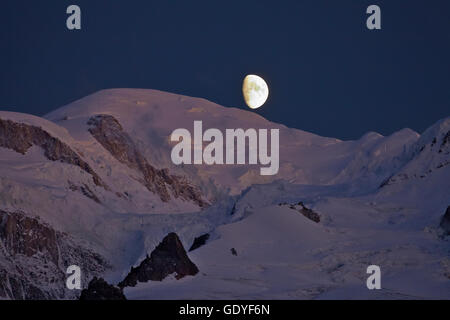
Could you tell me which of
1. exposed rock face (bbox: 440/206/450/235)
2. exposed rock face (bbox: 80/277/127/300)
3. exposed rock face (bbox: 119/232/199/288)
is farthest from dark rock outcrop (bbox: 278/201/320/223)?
exposed rock face (bbox: 80/277/127/300)

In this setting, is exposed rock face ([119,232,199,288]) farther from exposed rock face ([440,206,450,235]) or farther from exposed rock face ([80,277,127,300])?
exposed rock face ([440,206,450,235])

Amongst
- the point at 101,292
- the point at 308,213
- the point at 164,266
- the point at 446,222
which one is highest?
the point at 308,213

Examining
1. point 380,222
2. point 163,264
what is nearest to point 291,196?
point 380,222

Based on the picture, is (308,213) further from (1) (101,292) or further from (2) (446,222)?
(1) (101,292)

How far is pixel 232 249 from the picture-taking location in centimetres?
12481

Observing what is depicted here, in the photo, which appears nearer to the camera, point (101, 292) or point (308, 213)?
point (101, 292)

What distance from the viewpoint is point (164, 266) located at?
4186 inches

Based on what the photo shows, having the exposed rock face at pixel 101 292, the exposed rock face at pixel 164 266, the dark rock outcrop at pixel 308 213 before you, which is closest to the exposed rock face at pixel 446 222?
the dark rock outcrop at pixel 308 213

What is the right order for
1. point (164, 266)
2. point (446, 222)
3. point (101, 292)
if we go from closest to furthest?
1. point (101, 292)
2. point (164, 266)
3. point (446, 222)

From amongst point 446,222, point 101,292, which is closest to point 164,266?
point 101,292

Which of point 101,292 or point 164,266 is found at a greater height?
point 164,266

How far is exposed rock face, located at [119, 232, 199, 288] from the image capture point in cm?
10481
